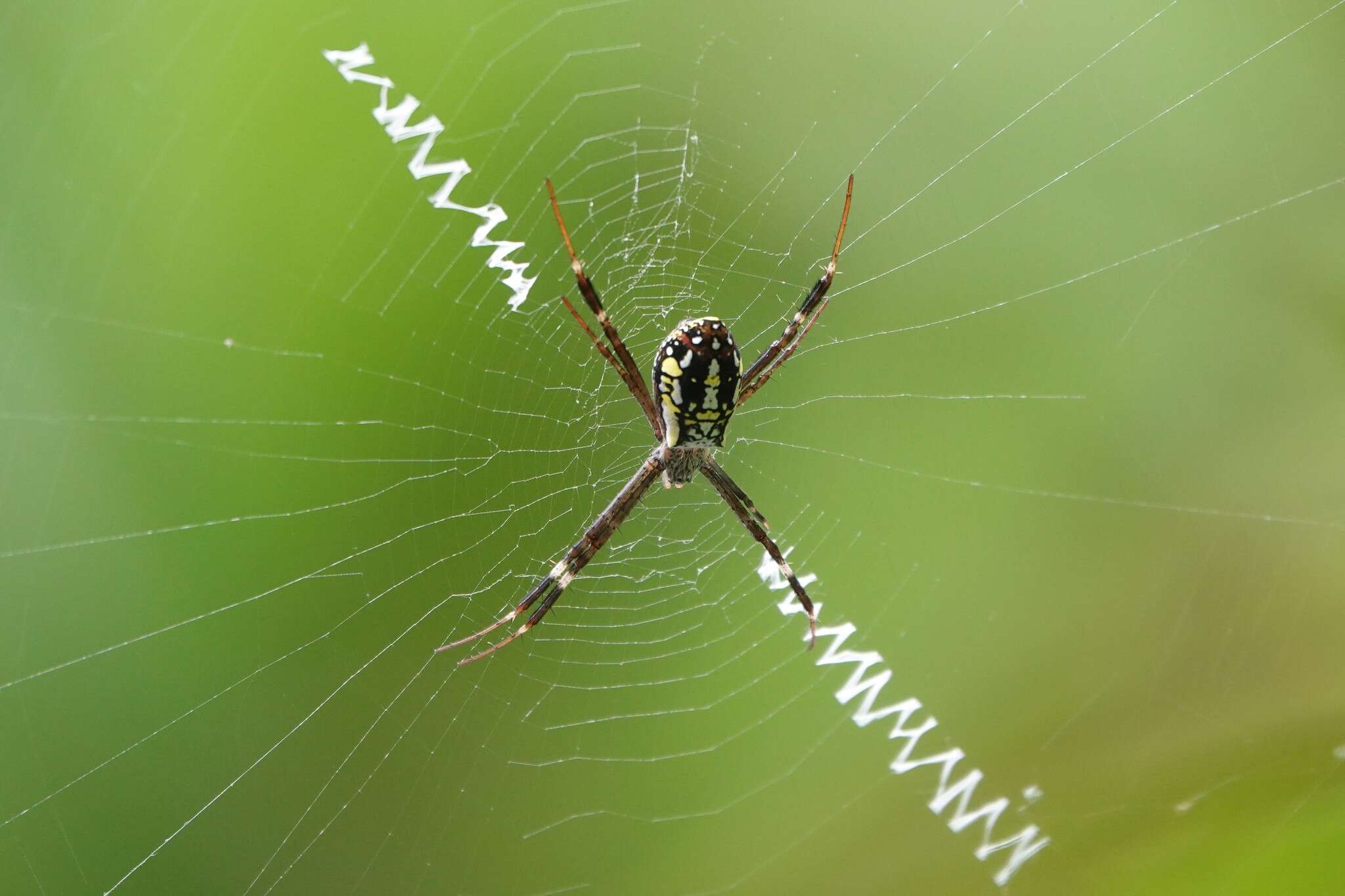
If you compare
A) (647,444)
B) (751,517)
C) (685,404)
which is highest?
(647,444)

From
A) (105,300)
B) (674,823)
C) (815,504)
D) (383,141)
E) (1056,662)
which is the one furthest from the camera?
(815,504)

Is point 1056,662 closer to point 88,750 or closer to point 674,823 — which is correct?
point 674,823

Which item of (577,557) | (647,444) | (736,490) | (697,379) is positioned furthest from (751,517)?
(697,379)

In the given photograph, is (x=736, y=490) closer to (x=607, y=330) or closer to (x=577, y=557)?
(x=577, y=557)

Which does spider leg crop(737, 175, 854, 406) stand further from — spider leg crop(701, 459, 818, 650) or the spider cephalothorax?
spider leg crop(701, 459, 818, 650)

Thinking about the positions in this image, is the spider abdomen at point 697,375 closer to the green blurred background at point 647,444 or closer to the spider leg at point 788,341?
the spider leg at point 788,341

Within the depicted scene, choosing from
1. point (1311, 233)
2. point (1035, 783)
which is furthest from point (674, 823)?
point (1311, 233)
